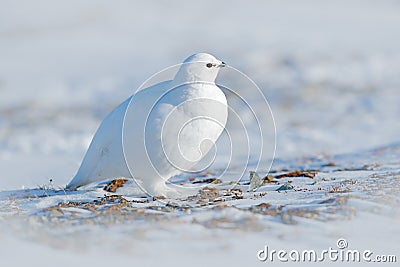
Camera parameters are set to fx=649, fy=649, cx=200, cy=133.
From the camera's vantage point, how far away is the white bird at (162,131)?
5453 mm

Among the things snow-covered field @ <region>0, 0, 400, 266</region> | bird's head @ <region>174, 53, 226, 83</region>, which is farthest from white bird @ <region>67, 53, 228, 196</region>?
snow-covered field @ <region>0, 0, 400, 266</region>

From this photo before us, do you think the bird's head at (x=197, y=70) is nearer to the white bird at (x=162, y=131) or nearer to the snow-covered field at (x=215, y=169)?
the white bird at (x=162, y=131)

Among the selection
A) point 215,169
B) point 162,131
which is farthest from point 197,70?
point 215,169

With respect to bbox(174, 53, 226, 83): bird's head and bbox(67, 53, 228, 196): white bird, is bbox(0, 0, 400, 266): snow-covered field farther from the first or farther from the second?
bbox(174, 53, 226, 83): bird's head

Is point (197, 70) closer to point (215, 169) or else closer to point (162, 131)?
point (162, 131)

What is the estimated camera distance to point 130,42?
2395 centimetres

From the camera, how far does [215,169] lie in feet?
27.4

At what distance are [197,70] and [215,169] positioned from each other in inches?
105

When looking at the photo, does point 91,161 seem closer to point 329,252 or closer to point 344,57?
point 329,252

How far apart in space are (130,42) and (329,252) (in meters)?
20.6

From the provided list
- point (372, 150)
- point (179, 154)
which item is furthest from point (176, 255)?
point (372, 150)

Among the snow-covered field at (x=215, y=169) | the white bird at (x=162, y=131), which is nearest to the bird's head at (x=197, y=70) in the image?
the white bird at (x=162, y=131)

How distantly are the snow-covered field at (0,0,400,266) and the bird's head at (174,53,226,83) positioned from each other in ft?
3.49

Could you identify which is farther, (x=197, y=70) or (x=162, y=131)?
(x=197, y=70)
